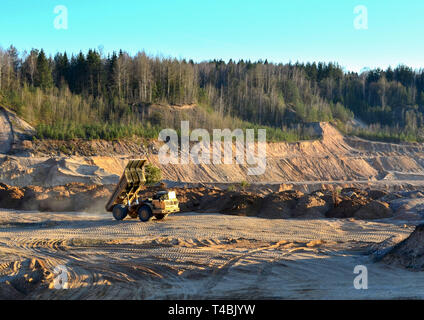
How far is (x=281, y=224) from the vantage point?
19562mm

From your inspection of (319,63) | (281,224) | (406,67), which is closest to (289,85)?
(319,63)

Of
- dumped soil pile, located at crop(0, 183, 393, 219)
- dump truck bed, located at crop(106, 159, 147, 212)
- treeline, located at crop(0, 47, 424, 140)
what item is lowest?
dumped soil pile, located at crop(0, 183, 393, 219)

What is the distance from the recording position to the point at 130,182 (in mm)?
18781

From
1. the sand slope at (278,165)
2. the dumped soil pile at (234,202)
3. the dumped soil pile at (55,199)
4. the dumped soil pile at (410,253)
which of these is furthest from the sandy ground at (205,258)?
the sand slope at (278,165)

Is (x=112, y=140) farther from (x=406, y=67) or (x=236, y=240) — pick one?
(x=406, y=67)

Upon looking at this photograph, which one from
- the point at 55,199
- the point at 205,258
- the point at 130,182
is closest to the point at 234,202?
the point at 130,182

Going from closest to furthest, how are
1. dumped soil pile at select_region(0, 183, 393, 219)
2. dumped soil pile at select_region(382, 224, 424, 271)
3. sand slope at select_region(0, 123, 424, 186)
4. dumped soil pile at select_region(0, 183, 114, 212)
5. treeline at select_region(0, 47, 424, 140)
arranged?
dumped soil pile at select_region(382, 224, 424, 271) → dumped soil pile at select_region(0, 183, 393, 219) → dumped soil pile at select_region(0, 183, 114, 212) → sand slope at select_region(0, 123, 424, 186) → treeline at select_region(0, 47, 424, 140)

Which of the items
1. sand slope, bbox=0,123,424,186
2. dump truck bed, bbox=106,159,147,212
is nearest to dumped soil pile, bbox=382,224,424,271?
dump truck bed, bbox=106,159,147,212

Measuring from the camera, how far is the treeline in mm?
50863

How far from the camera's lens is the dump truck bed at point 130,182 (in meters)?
18.7

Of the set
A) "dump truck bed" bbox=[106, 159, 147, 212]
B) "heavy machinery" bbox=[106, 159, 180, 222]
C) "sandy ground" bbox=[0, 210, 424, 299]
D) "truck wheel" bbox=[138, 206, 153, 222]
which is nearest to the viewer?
"sandy ground" bbox=[0, 210, 424, 299]

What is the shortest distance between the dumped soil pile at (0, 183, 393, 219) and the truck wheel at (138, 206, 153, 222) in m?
4.16

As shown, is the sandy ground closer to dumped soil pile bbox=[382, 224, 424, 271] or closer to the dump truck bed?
dumped soil pile bbox=[382, 224, 424, 271]
